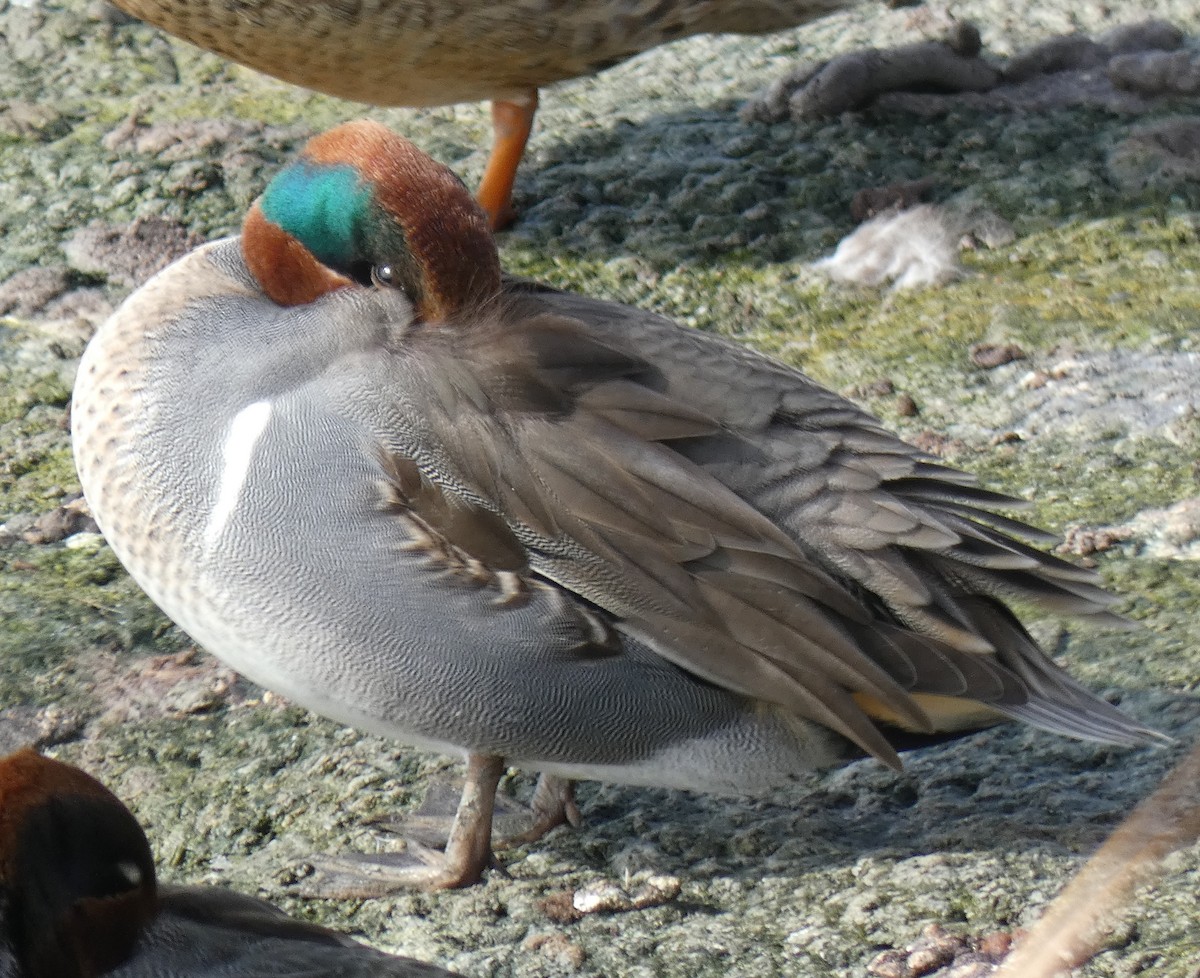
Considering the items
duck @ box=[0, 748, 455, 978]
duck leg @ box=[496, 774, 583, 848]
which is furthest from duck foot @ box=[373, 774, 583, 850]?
duck @ box=[0, 748, 455, 978]

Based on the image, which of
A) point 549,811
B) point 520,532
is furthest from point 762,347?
point 520,532

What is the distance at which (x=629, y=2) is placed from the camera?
15.7ft

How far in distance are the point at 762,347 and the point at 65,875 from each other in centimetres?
270

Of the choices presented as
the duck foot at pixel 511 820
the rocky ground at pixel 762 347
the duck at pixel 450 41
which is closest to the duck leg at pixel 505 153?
the duck at pixel 450 41

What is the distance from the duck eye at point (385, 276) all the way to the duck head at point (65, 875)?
0.97 meters

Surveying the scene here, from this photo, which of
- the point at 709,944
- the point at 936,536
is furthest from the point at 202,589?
the point at 936,536

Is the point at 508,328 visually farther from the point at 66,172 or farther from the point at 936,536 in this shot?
the point at 66,172

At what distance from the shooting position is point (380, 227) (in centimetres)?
286

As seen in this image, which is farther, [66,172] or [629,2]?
[66,172]

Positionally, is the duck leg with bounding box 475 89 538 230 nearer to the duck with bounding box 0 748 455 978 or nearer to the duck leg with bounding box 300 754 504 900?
the duck leg with bounding box 300 754 504 900

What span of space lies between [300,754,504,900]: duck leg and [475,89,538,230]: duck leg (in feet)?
8.13

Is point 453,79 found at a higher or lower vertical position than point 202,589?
higher

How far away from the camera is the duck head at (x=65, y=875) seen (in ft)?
7.63

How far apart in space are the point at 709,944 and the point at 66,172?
3606 millimetres
